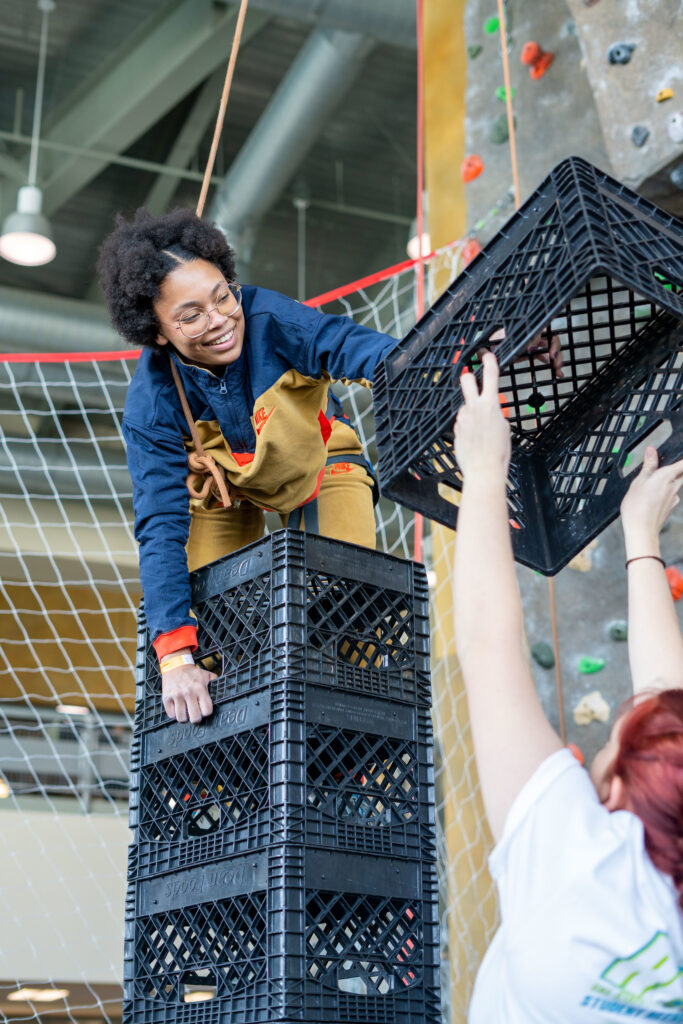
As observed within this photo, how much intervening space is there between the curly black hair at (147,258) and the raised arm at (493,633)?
758mm

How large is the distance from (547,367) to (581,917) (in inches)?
26.2

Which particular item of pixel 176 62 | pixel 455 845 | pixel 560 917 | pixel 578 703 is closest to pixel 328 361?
pixel 560 917

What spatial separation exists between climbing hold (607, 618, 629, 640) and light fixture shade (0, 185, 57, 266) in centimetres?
278

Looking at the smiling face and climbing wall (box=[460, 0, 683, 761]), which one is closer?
the smiling face

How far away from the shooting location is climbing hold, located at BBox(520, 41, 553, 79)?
2793 mm

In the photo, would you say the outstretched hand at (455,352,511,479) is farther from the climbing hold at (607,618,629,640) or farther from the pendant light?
the pendant light

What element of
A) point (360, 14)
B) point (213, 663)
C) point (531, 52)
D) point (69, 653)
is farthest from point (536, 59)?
point (69, 653)

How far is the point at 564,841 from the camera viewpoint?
742mm

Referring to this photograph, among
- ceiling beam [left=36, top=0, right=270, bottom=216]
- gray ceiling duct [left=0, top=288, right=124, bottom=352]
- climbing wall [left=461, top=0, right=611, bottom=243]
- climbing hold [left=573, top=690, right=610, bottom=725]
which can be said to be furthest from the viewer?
gray ceiling duct [left=0, top=288, right=124, bottom=352]

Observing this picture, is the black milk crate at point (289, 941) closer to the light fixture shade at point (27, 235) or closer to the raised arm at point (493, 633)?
the raised arm at point (493, 633)

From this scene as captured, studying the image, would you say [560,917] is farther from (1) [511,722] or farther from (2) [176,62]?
(2) [176,62]

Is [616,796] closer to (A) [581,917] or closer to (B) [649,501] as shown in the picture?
(A) [581,917]

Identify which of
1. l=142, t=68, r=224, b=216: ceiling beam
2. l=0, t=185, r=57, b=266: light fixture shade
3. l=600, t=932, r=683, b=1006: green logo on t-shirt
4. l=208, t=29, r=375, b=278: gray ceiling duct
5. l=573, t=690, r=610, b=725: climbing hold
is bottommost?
l=600, t=932, r=683, b=1006: green logo on t-shirt

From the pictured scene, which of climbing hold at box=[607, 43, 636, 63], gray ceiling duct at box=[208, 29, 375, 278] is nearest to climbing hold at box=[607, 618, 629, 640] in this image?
climbing hold at box=[607, 43, 636, 63]
